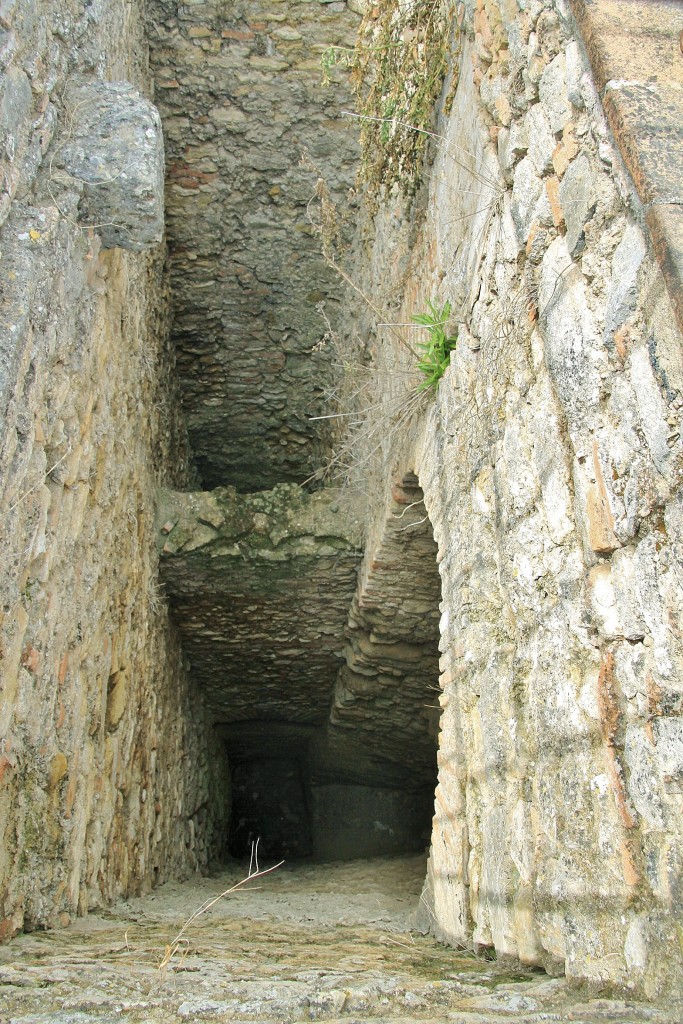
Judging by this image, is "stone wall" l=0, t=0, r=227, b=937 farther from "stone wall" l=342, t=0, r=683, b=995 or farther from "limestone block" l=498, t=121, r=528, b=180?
"limestone block" l=498, t=121, r=528, b=180

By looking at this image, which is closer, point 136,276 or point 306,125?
point 136,276

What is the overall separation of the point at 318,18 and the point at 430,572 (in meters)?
3.60

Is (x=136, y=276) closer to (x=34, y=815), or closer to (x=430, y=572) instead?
(x=430, y=572)

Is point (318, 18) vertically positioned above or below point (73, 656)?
above

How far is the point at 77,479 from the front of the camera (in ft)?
9.91

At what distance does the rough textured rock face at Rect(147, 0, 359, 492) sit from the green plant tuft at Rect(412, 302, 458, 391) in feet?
8.81

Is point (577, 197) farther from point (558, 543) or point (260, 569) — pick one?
point (260, 569)

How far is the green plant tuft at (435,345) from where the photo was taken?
2.75 m

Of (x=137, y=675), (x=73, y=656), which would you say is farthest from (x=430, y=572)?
(x=73, y=656)

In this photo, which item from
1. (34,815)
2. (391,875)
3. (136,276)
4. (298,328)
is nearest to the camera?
(34,815)

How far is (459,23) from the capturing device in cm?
282

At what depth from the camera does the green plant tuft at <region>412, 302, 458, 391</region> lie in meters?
2.75

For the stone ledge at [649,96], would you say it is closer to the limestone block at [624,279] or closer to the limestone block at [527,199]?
the limestone block at [624,279]

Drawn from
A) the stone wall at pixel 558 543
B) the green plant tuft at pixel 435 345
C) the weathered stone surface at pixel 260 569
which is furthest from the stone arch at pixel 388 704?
the stone wall at pixel 558 543
